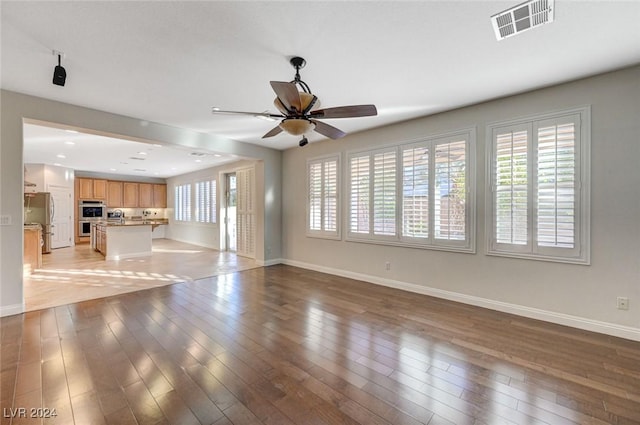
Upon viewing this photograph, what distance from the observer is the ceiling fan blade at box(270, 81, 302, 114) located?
7.02 feet

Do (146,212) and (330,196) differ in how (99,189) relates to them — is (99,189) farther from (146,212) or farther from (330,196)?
(330,196)

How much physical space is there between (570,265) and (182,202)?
37.0 feet

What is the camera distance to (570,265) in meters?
3.11

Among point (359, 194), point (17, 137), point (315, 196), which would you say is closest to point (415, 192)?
point (359, 194)

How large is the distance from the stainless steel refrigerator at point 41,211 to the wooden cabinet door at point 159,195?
414 cm

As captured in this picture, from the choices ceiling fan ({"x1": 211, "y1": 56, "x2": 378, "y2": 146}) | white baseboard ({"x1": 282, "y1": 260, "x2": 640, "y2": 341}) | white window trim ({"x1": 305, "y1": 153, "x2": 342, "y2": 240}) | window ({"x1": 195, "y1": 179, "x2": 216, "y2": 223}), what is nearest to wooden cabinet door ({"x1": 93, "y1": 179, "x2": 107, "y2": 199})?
window ({"x1": 195, "y1": 179, "x2": 216, "y2": 223})

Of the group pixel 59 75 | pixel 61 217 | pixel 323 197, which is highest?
pixel 59 75

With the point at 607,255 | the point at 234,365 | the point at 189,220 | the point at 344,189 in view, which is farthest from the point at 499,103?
the point at 189,220

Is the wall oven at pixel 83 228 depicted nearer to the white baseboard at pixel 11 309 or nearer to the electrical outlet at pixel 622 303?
the white baseboard at pixel 11 309

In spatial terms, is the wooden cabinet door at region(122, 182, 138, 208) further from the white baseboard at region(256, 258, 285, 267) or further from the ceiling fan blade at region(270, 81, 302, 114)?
the ceiling fan blade at region(270, 81, 302, 114)

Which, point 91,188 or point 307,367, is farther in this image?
point 91,188

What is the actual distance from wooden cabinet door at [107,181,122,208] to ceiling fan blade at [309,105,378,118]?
1111cm

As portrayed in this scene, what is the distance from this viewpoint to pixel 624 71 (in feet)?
9.29

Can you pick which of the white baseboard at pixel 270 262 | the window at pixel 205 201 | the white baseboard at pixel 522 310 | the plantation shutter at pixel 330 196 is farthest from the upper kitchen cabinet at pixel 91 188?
the white baseboard at pixel 522 310
